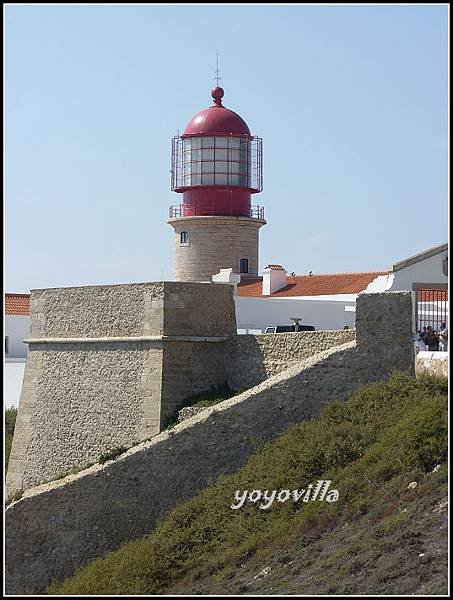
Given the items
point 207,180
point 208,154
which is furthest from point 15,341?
point 208,154

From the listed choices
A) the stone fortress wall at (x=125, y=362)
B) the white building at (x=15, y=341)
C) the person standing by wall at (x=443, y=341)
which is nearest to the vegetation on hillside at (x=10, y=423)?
the white building at (x=15, y=341)

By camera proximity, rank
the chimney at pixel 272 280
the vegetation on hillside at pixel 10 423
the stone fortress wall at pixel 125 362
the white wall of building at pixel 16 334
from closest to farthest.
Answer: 1. the stone fortress wall at pixel 125 362
2. the vegetation on hillside at pixel 10 423
3. the white wall of building at pixel 16 334
4. the chimney at pixel 272 280

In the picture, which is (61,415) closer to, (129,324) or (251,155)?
(129,324)

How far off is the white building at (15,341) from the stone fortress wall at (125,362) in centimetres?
463

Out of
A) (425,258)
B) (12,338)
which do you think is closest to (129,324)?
(425,258)

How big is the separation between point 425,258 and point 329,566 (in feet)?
31.0

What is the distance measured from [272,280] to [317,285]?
134 cm

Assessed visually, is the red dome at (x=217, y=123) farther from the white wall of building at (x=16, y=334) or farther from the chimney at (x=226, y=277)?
the white wall of building at (x=16, y=334)

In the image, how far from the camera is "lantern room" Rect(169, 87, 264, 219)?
95.9ft

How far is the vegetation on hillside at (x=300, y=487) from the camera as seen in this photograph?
1284cm

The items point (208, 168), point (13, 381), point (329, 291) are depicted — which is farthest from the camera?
point (208, 168)

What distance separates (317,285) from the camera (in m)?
28.1

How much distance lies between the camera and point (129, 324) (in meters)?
19.4

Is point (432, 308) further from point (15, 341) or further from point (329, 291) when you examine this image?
point (15, 341)
